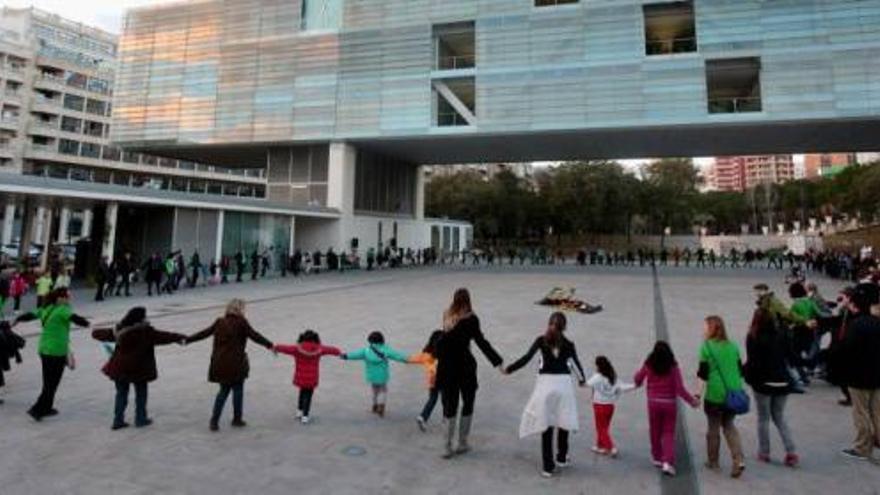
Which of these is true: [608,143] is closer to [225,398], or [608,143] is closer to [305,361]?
[305,361]

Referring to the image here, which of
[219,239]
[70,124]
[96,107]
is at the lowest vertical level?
[219,239]

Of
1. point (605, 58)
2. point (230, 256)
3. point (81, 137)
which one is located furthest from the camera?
point (81, 137)

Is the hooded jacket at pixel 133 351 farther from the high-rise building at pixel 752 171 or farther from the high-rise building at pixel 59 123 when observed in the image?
the high-rise building at pixel 752 171

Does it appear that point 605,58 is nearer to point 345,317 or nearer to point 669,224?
point 345,317

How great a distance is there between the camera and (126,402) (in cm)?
527

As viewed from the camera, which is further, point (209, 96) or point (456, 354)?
point (209, 96)

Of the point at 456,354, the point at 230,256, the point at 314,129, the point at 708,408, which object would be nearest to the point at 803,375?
the point at 708,408

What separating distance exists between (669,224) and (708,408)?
79346mm

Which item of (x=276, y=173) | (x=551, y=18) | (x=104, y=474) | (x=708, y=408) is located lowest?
(x=104, y=474)

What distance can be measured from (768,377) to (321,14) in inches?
1473

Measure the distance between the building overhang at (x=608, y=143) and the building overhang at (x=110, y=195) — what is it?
10.5 m

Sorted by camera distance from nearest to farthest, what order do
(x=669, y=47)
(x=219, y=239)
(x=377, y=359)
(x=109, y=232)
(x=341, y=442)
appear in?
(x=341, y=442) → (x=377, y=359) → (x=109, y=232) → (x=219, y=239) → (x=669, y=47)

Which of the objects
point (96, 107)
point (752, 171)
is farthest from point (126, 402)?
point (752, 171)

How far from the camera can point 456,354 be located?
463 cm
